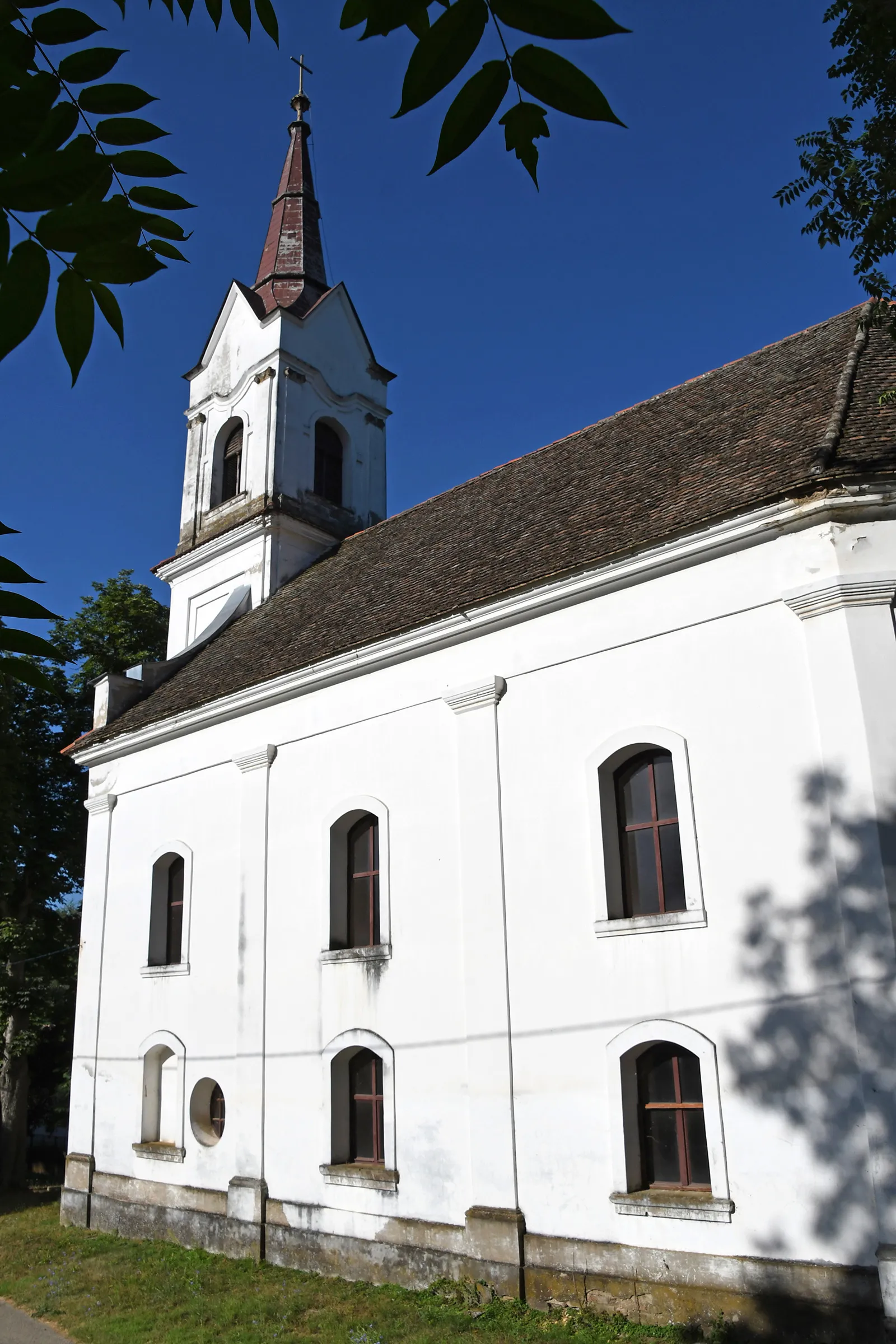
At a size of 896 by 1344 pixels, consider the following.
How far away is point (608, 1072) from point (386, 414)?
18.0 m

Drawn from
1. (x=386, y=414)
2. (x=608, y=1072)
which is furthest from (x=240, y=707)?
(x=386, y=414)

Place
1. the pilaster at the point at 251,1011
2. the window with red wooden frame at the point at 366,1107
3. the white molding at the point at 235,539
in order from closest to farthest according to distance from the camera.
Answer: the window with red wooden frame at the point at 366,1107, the pilaster at the point at 251,1011, the white molding at the point at 235,539

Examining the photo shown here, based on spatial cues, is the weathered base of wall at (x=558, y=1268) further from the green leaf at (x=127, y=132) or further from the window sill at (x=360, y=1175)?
the green leaf at (x=127, y=132)

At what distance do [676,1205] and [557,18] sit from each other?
34.0ft

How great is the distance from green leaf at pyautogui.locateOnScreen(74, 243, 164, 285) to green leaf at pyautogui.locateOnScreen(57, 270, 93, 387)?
0.17ft

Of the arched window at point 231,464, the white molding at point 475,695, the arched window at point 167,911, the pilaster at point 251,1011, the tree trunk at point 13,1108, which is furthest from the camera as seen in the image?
the arched window at point 231,464

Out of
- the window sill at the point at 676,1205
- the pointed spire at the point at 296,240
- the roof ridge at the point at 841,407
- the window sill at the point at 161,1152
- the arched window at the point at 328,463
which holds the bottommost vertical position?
the window sill at the point at 161,1152

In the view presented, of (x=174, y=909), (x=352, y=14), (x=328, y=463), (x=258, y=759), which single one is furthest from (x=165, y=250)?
(x=328, y=463)

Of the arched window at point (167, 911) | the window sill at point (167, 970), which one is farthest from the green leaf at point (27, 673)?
the arched window at point (167, 911)

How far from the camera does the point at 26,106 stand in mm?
2059

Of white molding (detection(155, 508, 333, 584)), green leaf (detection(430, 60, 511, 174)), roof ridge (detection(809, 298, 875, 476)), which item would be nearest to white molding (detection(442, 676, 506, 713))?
roof ridge (detection(809, 298, 875, 476))

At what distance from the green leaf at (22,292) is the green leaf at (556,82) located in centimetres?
90

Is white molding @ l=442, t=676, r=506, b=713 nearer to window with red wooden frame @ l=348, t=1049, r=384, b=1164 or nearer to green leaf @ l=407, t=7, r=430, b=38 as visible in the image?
window with red wooden frame @ l=348, t=1049, r=384, b=1164

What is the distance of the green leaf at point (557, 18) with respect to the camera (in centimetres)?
164
